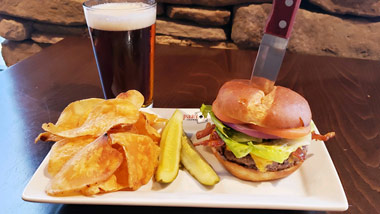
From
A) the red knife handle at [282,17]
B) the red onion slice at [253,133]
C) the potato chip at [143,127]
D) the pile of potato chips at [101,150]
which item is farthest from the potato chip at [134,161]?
the red knife handle at [282,17]

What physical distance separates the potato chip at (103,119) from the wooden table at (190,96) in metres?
0.21

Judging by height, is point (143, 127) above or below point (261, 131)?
below

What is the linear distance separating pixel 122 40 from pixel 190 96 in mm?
558

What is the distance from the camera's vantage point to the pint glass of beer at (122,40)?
1233 mm

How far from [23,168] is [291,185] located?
3.28ft

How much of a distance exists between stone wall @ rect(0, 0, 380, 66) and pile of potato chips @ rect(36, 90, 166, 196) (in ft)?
5.12

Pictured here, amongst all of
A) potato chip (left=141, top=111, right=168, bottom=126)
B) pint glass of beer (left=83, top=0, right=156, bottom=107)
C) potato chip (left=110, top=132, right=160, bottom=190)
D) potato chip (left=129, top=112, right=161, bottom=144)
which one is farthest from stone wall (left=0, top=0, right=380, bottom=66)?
potato chip (left=110, top=132, right=160, bottom=190)

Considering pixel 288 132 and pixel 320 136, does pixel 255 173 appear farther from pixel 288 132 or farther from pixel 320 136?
pixel 320 136

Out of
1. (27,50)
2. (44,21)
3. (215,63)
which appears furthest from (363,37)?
(27,50)

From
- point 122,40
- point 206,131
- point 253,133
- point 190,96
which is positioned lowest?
point 190,96

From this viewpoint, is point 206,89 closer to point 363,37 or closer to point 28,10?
point 363,37

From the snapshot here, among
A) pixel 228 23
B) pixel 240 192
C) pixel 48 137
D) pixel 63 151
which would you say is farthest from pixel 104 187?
pixel 228 23

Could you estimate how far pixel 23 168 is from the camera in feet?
3.50

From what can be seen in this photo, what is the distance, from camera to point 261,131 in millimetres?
1017
